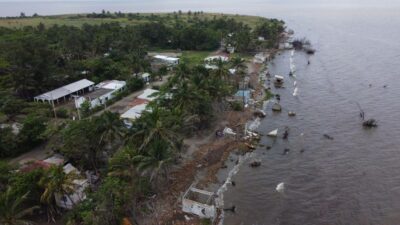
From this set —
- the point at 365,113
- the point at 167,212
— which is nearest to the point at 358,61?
the point at 365,113

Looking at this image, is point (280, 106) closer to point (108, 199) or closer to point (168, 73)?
point (168, 73)

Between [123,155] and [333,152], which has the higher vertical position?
[123,155]

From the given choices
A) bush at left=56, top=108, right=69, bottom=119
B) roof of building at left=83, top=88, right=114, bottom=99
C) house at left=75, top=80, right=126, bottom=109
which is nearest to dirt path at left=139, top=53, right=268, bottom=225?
house at left=75, top=80, right=126, bottom=109

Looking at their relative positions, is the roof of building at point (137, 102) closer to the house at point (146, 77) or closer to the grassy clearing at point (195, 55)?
the house at point (146, 77)

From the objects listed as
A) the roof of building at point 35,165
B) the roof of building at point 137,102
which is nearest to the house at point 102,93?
the roof of building at point 137,102

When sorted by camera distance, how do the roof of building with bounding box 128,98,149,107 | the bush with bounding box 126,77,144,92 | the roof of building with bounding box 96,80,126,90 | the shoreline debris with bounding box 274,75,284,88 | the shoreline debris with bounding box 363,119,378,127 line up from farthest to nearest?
the shoreline debris with bounding box 274,75,284,88
the bush with bounding box 126,77,144,92
the roof of building with bounding box 96,80,126,90
the roof of building with bounding box 128,98,149,107
the shoreline debris with bounding box 363,119,378,127

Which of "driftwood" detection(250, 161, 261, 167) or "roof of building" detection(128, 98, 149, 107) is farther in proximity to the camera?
"roof of building" detection(128, 98, 149, 107)

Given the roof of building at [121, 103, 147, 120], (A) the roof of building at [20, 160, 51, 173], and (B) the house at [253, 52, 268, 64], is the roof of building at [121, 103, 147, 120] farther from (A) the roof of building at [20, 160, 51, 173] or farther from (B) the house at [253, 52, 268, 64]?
(B) the house at [253, 52, 268, 64]
